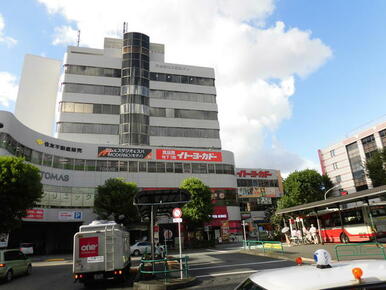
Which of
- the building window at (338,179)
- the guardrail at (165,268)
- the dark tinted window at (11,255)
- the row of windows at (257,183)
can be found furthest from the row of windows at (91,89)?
the building window at (338,179)

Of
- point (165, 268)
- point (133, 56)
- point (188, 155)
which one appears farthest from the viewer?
point (133, 56)

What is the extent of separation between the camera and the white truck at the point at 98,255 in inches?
452

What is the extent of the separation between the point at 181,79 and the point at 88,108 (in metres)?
19.0

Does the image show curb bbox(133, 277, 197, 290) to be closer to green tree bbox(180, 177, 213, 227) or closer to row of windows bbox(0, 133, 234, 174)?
green tree bbox(180, 177, 213, 227)

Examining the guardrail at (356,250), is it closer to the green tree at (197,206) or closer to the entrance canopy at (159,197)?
the entrance canopy at (159,197)

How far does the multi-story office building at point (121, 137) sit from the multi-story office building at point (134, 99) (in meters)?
0.18

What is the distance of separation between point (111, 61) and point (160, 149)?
2165cm

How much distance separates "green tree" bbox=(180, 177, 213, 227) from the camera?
34625mm

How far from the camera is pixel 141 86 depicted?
52156 mm

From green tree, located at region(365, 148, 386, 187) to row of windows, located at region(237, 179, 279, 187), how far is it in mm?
25439

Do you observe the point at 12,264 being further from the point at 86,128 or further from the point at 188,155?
the point at 86,128

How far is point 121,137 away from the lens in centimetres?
4922

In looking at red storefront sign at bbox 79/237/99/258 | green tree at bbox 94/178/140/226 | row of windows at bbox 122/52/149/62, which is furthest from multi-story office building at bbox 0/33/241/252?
red storefront sign at bbox 79/237/99/258

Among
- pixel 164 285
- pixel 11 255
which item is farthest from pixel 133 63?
pixel 164 285
